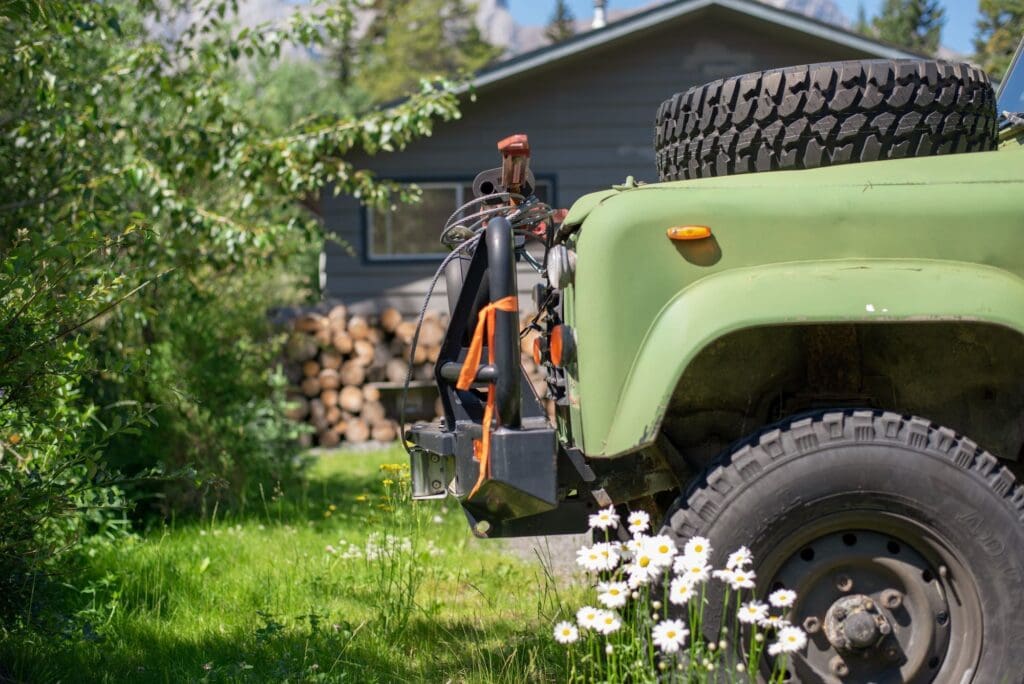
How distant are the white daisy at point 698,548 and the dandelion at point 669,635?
0.16 m

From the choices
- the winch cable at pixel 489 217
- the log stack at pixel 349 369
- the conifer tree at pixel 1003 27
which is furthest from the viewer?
the log stack at pixel 349 369

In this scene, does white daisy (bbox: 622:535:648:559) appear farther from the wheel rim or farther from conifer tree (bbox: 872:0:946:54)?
conifer tree (bbox: 872:0:946:54)

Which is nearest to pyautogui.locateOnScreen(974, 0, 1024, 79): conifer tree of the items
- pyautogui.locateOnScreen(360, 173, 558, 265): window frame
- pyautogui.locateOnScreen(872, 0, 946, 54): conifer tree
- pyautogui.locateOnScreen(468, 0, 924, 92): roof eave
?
pyautogui.locateOnScreen(468, 0, 924, 92): roof eave

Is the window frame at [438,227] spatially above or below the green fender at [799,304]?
above

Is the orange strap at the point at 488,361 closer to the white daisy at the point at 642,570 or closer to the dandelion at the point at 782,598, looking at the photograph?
the white daisy at the point at 642,570

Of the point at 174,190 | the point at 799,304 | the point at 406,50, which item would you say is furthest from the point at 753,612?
the point at 406,50

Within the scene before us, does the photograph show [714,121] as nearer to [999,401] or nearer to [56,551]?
[999,401]

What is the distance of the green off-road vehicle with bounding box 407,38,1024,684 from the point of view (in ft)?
9.18

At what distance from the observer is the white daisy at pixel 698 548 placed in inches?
106

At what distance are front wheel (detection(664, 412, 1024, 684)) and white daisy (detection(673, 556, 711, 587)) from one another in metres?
0.16

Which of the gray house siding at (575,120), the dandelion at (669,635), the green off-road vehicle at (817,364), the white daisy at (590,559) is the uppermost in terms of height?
the gray house siding at (575,120)

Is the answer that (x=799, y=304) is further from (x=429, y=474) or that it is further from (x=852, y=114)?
(x=429, y=474)

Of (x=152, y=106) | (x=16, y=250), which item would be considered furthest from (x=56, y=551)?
(x=152, y=106)

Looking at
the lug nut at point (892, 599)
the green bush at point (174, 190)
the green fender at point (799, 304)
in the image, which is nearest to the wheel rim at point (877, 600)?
the lug nut at point (892, 599)
